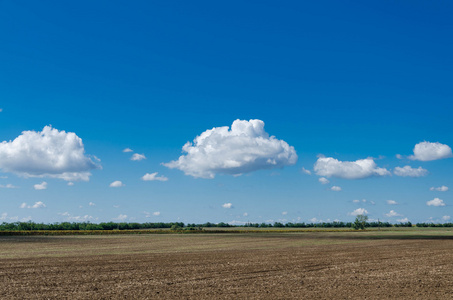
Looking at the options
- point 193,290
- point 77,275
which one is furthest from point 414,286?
point 77,275

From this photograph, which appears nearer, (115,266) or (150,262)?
(115,266)

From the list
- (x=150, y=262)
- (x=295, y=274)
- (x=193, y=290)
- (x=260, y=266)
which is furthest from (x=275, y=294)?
(x=150, y=262)

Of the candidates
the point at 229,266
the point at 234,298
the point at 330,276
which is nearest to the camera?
the point at 234,298

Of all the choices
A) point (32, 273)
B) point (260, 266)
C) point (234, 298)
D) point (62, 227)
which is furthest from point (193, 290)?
point (62, 227)

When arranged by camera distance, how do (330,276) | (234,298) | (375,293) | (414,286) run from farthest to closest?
(330,276) → (414,286) → (375,293) → (234,298)

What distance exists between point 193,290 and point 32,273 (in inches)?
420

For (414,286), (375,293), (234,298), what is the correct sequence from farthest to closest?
(414,286)
(375,293)
(234,298)

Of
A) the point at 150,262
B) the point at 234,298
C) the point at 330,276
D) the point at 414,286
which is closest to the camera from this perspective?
the point at 234,298

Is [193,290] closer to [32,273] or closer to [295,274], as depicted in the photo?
[295,274]

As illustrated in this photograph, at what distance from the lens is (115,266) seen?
1043 inches

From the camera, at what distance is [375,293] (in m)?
17.7

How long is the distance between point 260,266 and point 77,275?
1081 cm

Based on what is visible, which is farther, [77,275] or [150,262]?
[150,262]

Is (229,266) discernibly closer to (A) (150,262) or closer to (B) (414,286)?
(A) (150,262)
